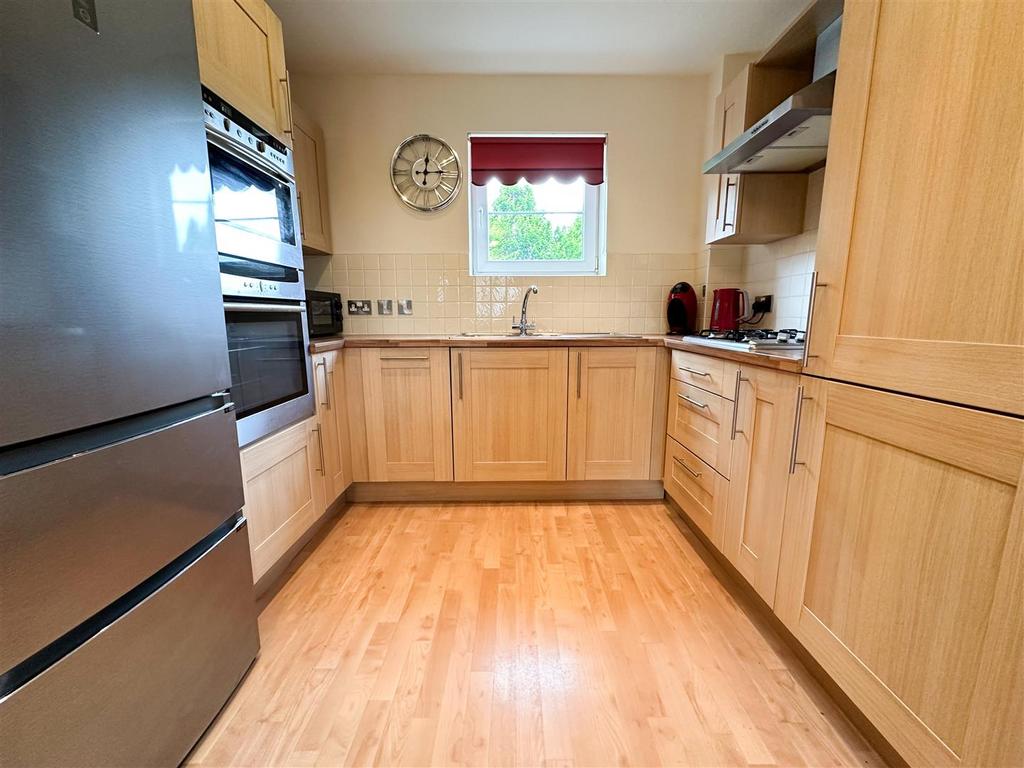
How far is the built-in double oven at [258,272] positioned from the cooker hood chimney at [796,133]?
5.74ft

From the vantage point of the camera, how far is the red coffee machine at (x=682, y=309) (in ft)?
8.38

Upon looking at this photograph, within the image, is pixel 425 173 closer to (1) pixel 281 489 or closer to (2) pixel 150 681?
(1) pixel 281 489

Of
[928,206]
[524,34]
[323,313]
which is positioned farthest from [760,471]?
[524,34]

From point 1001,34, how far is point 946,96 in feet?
0.32

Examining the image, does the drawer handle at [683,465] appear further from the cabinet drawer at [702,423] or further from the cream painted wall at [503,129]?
the cream painted wall at [503,129]

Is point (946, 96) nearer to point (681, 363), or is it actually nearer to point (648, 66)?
point (681, 363)

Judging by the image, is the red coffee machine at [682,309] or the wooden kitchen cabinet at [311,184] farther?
the red coffee machine at [682,309]

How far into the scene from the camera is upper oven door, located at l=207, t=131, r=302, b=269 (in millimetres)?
1206

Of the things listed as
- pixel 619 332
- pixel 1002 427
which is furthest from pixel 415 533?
pixel 1002 427

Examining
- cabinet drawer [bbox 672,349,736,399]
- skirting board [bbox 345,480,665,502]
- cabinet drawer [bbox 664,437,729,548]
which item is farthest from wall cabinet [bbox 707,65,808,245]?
skirting board [bbox 345,480,665,502]

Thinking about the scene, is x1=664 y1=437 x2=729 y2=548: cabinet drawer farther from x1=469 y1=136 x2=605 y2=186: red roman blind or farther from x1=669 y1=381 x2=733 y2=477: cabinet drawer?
x1=469 y1=136 x2=605 y2=186: red roman blind

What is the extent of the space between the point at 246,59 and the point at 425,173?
1268 mm

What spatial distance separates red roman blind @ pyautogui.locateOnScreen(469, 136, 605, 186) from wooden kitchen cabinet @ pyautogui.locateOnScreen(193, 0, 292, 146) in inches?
47.5

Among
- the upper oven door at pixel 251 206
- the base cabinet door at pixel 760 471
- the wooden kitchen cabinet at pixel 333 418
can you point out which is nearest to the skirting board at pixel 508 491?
the wooden kitchen cabinet at pixel 333 418
